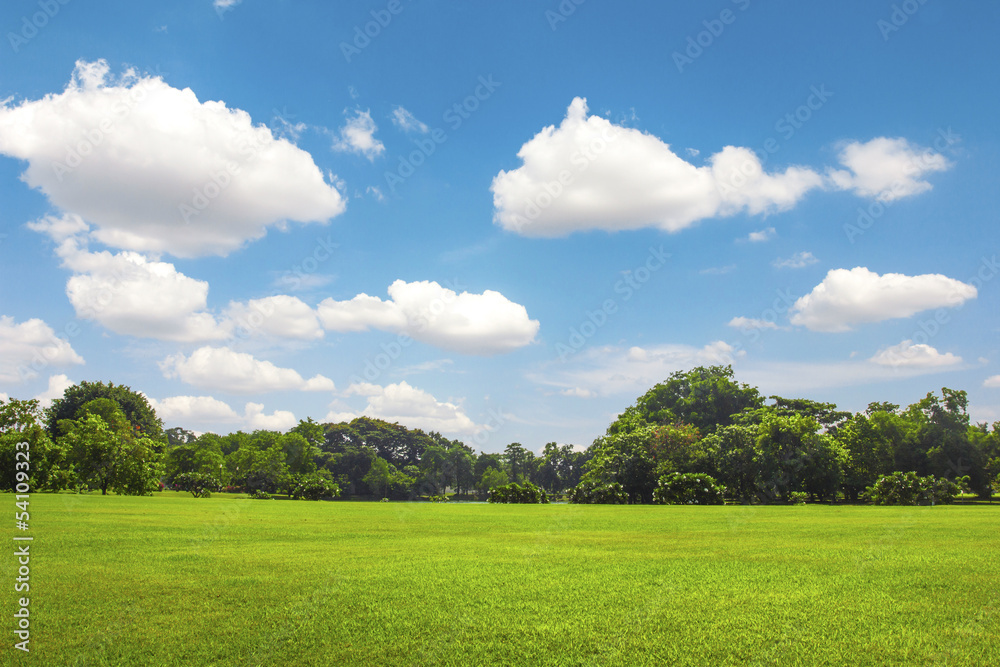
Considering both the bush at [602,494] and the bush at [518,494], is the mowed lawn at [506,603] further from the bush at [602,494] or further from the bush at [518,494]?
→ the bush at [518,494]

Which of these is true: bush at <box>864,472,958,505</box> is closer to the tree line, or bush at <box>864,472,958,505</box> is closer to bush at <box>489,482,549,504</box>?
the tree line

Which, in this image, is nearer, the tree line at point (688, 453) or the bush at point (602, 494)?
the tree line at point (688, 453)

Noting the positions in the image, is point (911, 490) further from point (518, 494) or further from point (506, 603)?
point (506, 603)

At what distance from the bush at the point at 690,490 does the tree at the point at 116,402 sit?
61672mm

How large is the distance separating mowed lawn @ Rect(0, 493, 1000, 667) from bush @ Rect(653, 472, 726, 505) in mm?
21941

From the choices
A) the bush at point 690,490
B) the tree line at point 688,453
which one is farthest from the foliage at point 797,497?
the bush at point 690,490

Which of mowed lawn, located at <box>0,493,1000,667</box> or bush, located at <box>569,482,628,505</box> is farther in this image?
bush, located at <box>569,482,628,505</box>

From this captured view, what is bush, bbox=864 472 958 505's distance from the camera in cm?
3038

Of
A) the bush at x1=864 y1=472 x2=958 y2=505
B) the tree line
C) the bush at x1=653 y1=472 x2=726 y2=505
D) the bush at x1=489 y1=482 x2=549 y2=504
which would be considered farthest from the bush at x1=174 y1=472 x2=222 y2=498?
the bush at x1=864 y1=472 x2=958 y2=505

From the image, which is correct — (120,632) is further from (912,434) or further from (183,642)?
(912,434)

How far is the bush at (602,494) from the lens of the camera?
110 ft

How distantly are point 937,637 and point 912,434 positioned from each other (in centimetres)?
4293

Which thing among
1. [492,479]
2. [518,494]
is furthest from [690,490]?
[492,479]

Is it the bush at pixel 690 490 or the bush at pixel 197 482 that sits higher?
the bush at pixel 690 490
